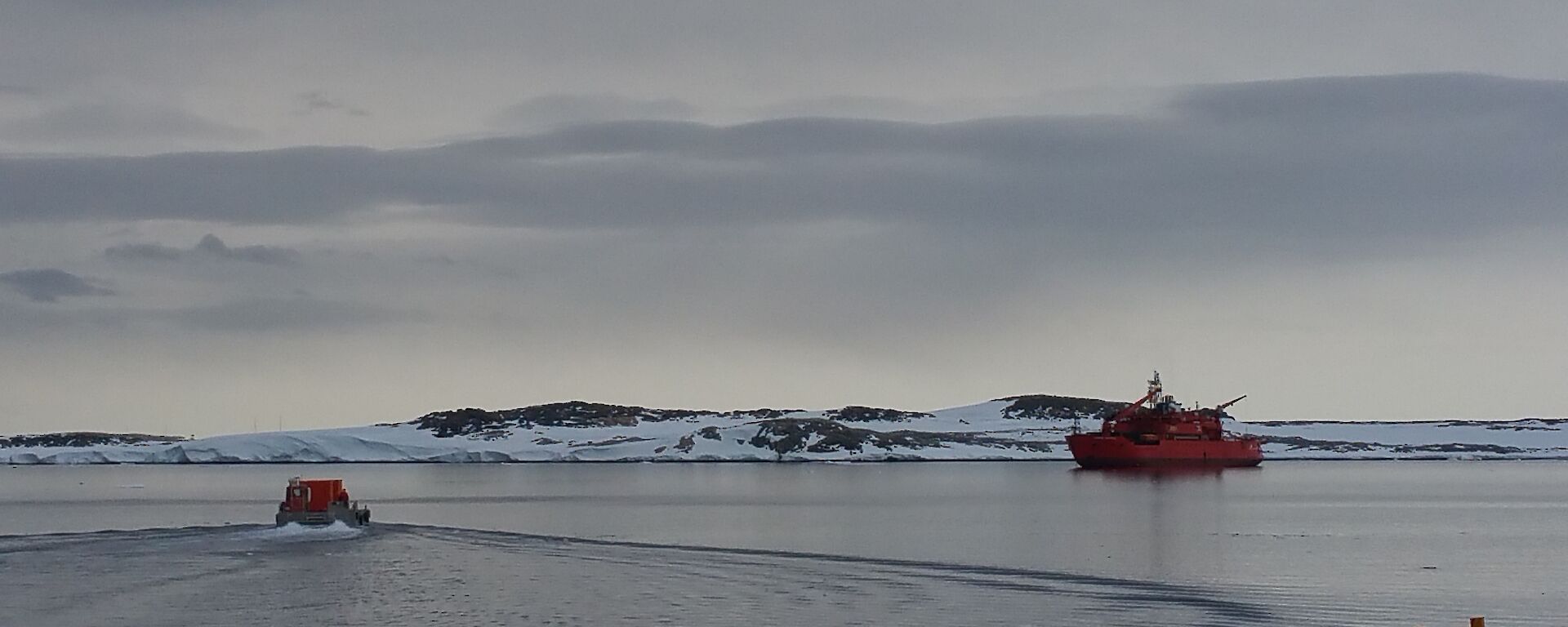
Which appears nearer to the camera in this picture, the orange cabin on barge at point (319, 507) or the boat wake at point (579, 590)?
the boat wake at point (579, 590)

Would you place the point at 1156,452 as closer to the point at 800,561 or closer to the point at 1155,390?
the point at 1155,390

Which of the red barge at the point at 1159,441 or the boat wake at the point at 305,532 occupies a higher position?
the red barge at the point at 1159,441

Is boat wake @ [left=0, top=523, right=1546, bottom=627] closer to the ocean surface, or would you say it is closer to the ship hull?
the ocean surface

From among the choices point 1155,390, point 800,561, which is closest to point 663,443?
point 1155,390

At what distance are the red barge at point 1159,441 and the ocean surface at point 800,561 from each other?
40.9m

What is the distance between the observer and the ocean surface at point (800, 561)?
3003 centimetres

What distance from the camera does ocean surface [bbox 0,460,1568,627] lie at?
30.0 metres

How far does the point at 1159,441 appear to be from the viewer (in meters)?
126

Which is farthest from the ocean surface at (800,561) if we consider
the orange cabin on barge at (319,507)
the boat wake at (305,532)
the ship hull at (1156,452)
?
the ship hull at (1156,452)

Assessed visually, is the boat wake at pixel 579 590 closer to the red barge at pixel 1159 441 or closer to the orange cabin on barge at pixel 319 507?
the orange cabin on barge at pixel 319 507

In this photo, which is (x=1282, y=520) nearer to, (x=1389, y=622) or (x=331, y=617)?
(x=1389, y=622)

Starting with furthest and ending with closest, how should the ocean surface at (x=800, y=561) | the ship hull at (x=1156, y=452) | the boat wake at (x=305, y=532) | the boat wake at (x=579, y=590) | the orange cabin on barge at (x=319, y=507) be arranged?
1. the ship hull at (x=1156, y=452)
2. the orange cabin on barge at (x=319, y=507)
3. the boat wake at (x=305, y=532)
4. the ocean surface at (x=800, y=561)
5. the boat wake at (x=579, y=590)

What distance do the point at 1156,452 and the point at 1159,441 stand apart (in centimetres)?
86

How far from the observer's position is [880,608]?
30453mm
